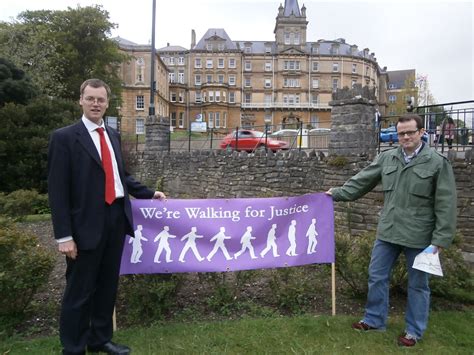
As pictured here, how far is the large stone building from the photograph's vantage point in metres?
81.2

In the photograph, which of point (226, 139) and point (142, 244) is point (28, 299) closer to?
point (142, 244)

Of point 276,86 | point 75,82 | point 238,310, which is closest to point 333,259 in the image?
point 238,310

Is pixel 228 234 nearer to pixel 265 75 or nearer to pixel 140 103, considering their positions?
pixel 140 103

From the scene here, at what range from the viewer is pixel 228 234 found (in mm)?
4410

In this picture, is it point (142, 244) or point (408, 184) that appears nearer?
point (408, 184)

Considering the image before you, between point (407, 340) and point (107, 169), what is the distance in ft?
10.2

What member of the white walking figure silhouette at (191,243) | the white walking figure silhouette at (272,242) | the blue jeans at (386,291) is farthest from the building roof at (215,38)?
the blue jeans at (386,291)

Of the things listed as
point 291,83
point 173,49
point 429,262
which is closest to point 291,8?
point 291,83

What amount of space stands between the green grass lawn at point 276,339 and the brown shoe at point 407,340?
51mm

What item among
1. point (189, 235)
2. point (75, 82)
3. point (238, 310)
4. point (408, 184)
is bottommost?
point (238, 310)

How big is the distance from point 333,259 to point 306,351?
1295 mm

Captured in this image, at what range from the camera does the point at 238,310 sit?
477cm

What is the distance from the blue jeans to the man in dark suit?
238cm

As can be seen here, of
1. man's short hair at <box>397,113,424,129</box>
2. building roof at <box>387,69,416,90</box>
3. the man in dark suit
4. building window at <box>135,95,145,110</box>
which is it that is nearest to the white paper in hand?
man's short hair at <box>397,113,424,129</box>
